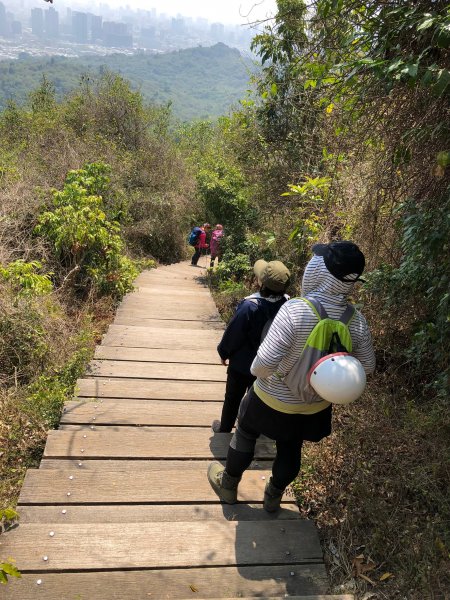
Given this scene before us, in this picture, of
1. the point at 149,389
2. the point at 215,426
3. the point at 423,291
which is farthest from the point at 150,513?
the point at 423,291

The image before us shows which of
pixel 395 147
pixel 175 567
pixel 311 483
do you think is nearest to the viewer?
pixel 175 567

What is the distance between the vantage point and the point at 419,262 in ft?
10.3

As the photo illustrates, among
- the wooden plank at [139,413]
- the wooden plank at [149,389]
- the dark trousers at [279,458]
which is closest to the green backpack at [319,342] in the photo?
the dark trousers at [279,458]

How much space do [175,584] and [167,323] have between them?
13.4ft

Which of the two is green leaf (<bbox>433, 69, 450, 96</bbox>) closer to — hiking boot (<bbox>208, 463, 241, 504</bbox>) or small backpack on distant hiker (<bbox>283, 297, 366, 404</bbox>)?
small backpack on distant hiker (<bbox>283, 297, 366, 404</bbox>)

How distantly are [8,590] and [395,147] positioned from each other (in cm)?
350

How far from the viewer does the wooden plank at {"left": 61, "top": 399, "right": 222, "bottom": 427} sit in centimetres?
338

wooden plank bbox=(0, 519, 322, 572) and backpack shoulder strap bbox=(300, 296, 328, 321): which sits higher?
backpack shoulder strap bbox=(300, 296, 328, 321)

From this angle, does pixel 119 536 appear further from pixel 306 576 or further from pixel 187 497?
pixel 306 576

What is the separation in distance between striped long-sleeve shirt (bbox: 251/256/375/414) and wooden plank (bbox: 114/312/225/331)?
3.59m

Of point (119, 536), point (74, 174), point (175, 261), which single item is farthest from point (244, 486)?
point (175, 261)

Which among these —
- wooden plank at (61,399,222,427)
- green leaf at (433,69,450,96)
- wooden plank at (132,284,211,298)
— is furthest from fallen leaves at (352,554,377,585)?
wooden plank at (132,284,211,298)

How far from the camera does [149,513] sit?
2.55 metres

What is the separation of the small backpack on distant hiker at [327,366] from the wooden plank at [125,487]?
95cm
